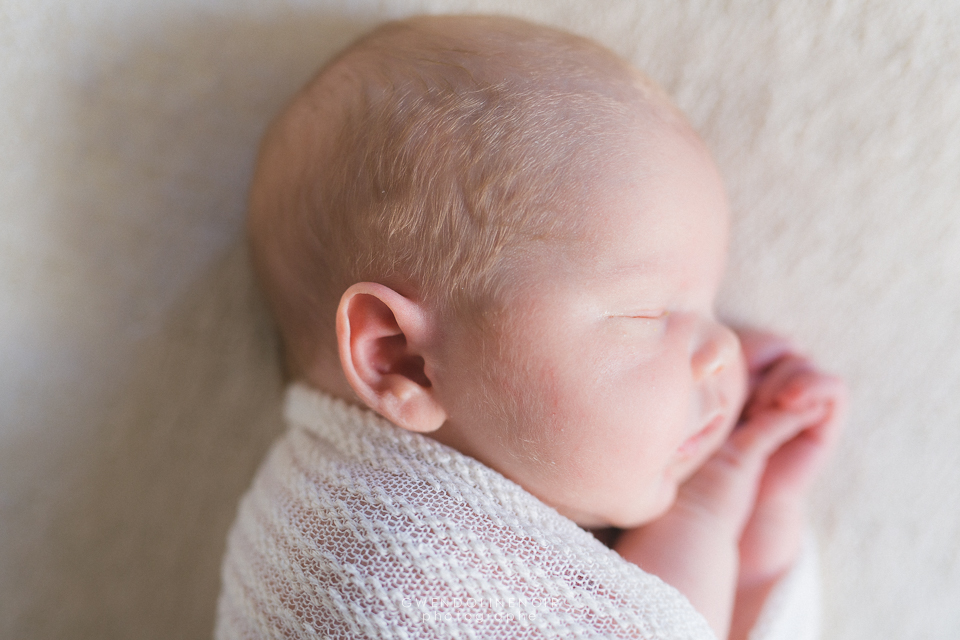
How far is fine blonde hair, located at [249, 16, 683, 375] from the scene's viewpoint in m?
0.67

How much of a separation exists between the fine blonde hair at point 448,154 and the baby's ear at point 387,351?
0.03m

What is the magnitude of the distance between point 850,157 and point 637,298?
0.41m

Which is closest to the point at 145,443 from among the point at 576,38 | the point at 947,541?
the point at 576,38

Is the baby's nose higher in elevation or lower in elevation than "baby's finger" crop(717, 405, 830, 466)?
higher

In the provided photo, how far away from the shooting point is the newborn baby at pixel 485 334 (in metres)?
0.67

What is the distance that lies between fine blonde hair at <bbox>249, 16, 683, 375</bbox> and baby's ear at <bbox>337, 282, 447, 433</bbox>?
1.2 inches

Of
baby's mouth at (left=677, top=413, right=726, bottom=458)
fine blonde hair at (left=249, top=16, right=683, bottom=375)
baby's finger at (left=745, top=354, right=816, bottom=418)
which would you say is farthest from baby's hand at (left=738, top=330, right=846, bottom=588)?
fine blonde hair at (left=249, top=16, right=683, bottom=375)

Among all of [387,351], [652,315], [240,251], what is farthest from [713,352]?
[240,251]

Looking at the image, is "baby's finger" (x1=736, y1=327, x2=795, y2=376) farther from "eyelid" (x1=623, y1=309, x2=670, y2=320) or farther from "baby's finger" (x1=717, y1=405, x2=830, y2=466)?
"eyelid" (x1=623, y1=309, x2=670, y2=320)

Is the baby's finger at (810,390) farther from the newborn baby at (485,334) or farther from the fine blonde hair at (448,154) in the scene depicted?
the fine blonde hair at (448,154)

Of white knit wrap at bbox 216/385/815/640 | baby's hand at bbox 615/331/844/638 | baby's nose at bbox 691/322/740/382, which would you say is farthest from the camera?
baby's hand at bbox 615/331/844/638

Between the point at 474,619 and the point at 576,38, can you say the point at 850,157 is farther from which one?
the point at 474,619

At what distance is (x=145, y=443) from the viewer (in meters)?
0.96

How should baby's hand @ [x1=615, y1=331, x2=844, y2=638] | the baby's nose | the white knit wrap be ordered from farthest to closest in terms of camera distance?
baby's hand @ [x1=615, y1=331, x2=844, y2=638], the baby's nose, the white knit wrap
